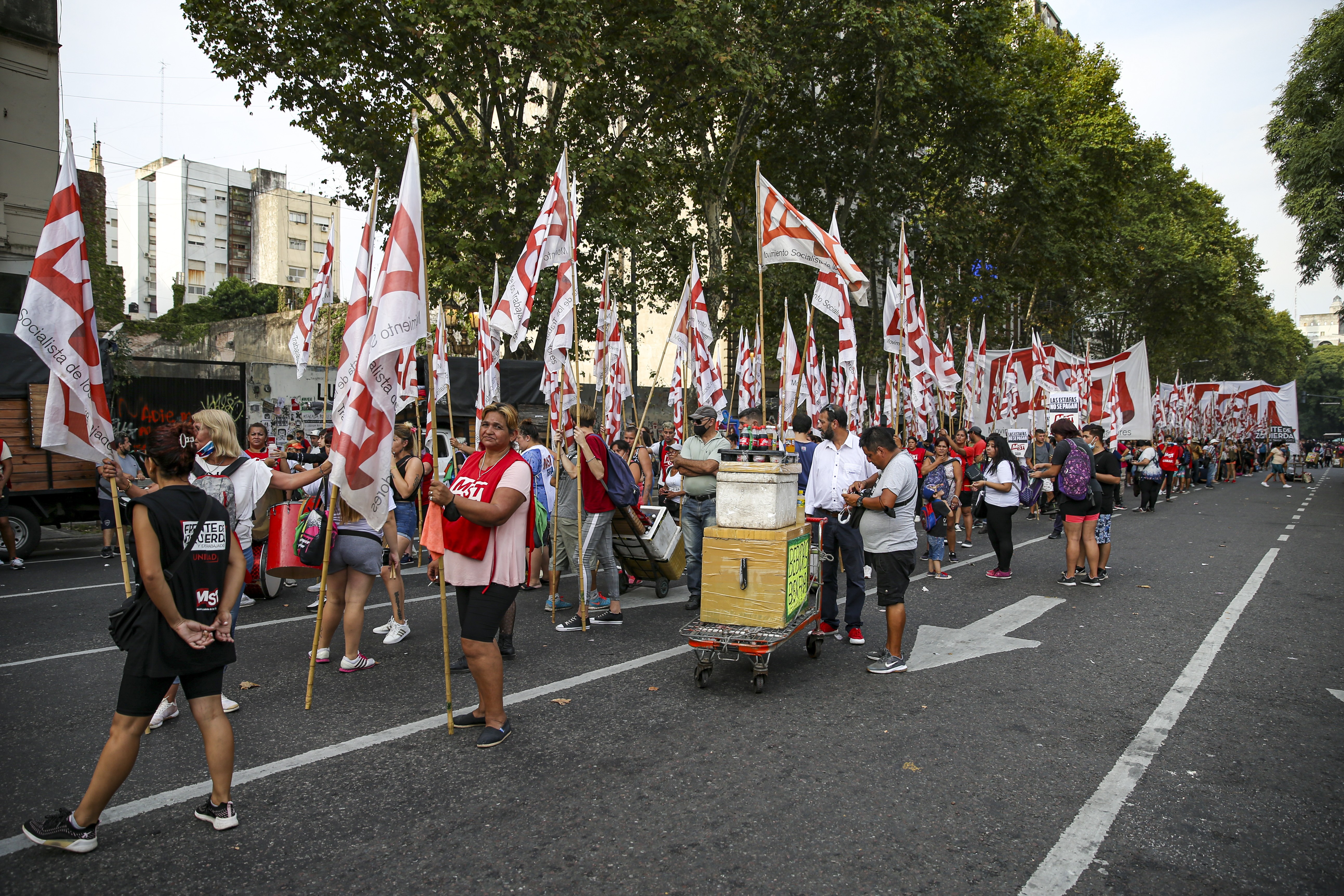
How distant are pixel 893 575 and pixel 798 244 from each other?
4.79 metres

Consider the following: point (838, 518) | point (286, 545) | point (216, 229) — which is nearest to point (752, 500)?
point (838, 518)

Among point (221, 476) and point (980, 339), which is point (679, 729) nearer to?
point (221, 476)

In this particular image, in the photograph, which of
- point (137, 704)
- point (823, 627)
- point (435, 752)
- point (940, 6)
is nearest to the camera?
point (137, 704)

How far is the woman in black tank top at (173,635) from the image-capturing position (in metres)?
3.46

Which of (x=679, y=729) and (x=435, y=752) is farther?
(x=679, y=729)

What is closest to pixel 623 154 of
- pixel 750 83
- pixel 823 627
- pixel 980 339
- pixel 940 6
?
pixel 750 83

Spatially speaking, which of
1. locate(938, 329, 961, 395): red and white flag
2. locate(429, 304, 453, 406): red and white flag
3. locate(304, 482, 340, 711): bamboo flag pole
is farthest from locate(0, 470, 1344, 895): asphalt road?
locate(938, 329, 961, 395): red and white flag

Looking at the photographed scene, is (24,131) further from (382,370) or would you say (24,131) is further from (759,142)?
(759,142)

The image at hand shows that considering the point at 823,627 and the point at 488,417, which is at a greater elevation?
the point at 488,417

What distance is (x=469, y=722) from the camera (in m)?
4.93

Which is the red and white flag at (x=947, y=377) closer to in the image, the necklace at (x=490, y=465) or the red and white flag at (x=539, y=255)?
the red and white flag at (x=539, y=255)

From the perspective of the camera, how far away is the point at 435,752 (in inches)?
179

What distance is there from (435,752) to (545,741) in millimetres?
569

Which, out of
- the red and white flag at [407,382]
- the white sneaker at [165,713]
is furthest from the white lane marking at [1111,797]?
the red and white flag at [407,382]
